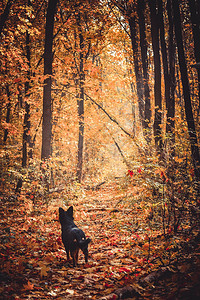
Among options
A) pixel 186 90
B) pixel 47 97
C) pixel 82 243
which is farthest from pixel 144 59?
pixel 82 243

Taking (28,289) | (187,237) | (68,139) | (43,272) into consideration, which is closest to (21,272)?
(43,272)

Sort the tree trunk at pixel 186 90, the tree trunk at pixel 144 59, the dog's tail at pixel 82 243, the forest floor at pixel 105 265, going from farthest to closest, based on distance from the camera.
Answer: the tree trunk at pixel 144 59 < the tree trunk at pixel 186 90 < the dog's tail at pixel 82 243 < the forest floor at pixel 105 265

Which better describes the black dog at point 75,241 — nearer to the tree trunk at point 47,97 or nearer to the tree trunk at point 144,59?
the tree trunk at point 47,97

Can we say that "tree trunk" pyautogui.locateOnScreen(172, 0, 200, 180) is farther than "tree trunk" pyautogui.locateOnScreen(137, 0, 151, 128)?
No

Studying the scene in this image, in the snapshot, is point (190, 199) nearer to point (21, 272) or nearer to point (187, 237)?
point (187, 237)

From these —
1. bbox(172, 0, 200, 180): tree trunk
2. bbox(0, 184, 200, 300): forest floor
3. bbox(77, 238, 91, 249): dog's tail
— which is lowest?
bbox(0, 184, 200, 300): forest floor

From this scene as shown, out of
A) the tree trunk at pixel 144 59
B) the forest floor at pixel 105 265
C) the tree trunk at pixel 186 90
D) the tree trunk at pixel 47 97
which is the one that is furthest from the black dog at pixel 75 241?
the tree trunk at pixel 144 59

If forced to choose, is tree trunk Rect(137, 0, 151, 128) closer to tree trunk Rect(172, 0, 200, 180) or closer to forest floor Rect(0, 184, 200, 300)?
tree trunk Rect(172, 0, 200, 180)

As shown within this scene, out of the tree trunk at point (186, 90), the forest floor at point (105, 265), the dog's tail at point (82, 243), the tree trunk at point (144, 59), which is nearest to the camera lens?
the forest floor at point (105, 265)

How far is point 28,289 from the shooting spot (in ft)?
10.8

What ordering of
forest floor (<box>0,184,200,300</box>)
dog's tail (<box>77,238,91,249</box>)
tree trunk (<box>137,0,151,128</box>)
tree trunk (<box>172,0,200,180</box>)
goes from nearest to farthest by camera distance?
1. forest floor (<box>0,184,200,300</box>)
2. dog's tail (<box>77,238,91,249</box>)
3. tree trunk (<box>172,0,200,180</box>)
4. tree trunk (<box>137,0,151,128</box>)

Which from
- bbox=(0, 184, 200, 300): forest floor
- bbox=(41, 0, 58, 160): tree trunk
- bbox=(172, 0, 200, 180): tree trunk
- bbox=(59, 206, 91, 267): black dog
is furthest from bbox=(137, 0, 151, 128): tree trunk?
bbox=(59, 206, 91, 267): black dog

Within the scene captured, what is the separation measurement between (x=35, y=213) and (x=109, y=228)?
274cm

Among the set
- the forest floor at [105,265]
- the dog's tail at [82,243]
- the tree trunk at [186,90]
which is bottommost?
the forest floor at [105,265]
